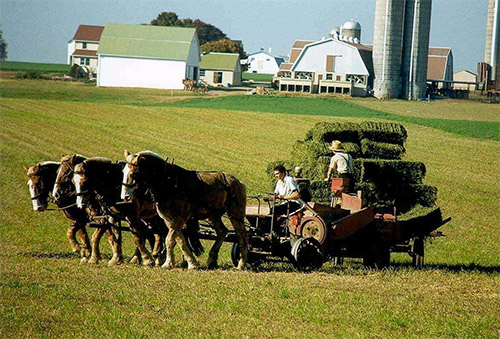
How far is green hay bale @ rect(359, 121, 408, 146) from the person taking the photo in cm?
1980

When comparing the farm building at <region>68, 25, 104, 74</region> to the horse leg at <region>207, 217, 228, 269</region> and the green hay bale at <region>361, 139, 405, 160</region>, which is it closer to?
the green hay bale at <region>361, 139, 405, 160</region>

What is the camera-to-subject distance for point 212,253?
14.0m

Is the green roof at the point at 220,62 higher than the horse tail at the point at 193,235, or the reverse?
the green roof at the point at 220,62

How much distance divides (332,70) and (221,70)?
47.9 ft

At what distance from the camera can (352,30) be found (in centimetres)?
10631

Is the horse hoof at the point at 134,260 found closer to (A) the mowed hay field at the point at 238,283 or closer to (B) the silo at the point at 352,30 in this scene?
(A) the mowed hay field at the point at 238,283

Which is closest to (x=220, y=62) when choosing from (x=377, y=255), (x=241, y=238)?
(x=377, y=255)

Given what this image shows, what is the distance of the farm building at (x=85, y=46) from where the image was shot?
10925 centimetres

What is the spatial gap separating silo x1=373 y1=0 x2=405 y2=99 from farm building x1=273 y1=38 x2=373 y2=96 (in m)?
1.47

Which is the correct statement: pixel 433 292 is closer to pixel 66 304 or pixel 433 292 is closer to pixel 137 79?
pixel 66 304

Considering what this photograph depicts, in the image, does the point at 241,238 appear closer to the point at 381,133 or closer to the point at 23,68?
the point at 381,133

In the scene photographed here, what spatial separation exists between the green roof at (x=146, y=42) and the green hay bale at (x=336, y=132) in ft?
201

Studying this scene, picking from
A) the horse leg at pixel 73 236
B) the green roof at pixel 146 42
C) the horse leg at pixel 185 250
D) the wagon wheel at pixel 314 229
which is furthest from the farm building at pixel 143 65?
the horse leg at pixel 185 250

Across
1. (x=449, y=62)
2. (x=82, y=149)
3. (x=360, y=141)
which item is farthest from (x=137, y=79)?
(x=360, y=141)
